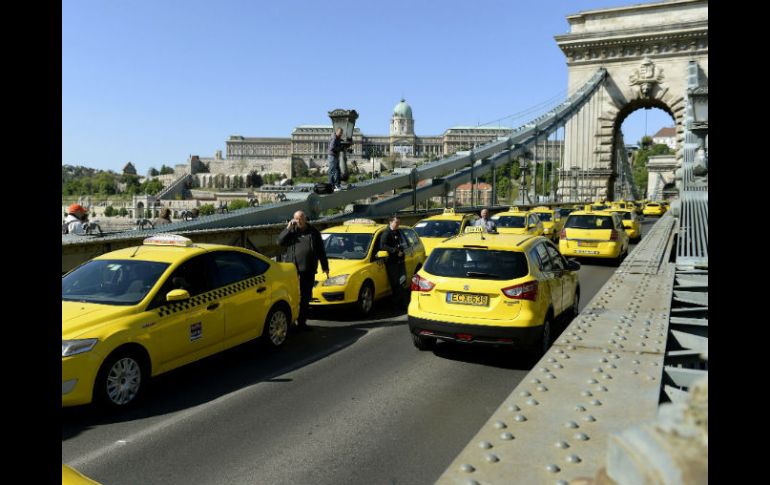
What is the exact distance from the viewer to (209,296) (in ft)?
22.9

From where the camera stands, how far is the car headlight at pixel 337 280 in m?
10.0

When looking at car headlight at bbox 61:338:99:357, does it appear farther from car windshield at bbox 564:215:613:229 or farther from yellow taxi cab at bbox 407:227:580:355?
car windshield at bbox 564:215:613:229

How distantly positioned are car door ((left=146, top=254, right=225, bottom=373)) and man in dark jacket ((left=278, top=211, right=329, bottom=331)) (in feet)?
7.35

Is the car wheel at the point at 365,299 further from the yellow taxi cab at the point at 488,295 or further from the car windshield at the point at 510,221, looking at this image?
the car windshield at the point at 510,221

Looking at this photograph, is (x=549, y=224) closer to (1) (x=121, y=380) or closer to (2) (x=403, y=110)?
(1) (x=121, y=380)

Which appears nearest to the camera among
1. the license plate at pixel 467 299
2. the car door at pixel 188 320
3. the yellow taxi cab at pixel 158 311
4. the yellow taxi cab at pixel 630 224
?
the yellow taxi cab at pixel 158 311

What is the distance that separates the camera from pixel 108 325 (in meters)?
5.71

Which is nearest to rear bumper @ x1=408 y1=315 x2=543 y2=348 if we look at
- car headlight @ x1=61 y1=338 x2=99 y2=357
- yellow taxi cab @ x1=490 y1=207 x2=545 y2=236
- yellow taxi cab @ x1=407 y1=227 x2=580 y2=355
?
yellow taxi cab @ x1=407 y1=227 x2=580 y2=355

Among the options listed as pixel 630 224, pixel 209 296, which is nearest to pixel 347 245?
pixel 209 296

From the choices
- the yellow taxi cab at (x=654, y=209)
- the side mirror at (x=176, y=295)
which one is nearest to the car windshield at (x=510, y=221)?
the side mirror at (x=176, y=295)

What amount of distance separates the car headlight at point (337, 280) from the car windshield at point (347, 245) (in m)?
0.92

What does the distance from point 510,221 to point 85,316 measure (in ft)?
52.6
